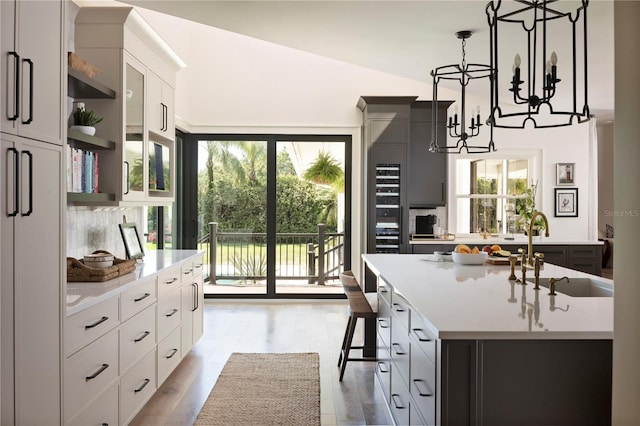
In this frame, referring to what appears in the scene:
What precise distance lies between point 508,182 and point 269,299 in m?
3.61

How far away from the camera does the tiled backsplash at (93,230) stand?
318 cm

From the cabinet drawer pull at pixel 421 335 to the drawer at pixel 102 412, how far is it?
1507 millimetres

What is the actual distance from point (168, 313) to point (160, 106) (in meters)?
1.76

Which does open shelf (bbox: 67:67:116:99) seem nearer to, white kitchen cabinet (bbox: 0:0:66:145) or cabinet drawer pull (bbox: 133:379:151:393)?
white kitchen cabinet (bbox: 0:0:66:145)

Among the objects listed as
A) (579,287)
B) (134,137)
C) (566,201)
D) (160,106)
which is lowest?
(579,287)

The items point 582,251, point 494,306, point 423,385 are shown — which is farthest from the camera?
point 582,251

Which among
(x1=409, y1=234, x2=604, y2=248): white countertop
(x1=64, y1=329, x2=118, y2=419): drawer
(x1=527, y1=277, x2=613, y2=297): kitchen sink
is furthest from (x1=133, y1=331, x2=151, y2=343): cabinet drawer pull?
(x1=409, y1=234, x2=604, y2=248): white countertop

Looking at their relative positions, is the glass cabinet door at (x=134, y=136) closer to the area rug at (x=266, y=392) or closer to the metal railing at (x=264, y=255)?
the area rug at (x=266, y=392)

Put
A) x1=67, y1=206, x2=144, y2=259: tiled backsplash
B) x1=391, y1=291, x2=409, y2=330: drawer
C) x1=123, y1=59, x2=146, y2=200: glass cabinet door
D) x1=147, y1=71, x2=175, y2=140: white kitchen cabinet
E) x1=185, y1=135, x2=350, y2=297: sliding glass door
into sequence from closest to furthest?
x1=391, y1=291, x2=409, y2=330: drawer < x1=67, y1=206, x2=144, y2=259: tiled backsplash < x1=123, y1=59, x2=146, y2=200: glass cabinet door < x1=147, y1=71, x2=175, y2=140: white kitchen cabinet < x1=185, y1=135, x2=350, y2=297: sliding glass door

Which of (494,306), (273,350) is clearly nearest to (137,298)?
(273,350)

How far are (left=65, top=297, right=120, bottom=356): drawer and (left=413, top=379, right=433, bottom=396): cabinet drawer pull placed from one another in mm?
1458

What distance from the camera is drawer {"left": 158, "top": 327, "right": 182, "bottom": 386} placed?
3273 millimetres

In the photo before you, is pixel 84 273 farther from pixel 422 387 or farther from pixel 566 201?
pixel 566 201

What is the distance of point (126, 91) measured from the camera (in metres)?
3.39
